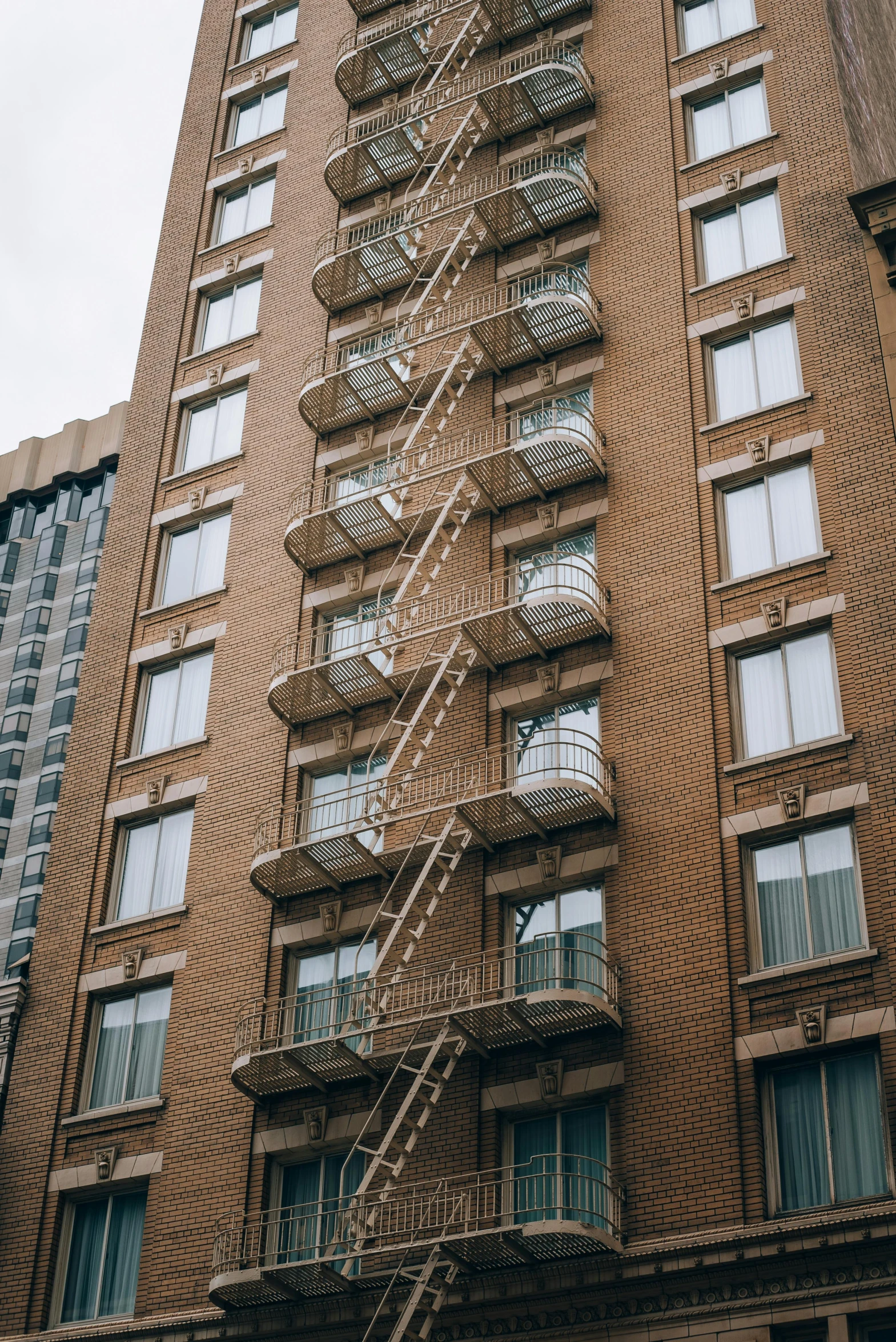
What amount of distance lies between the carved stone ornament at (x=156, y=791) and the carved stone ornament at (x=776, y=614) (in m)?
12.2

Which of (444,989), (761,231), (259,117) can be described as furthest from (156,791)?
(259,117)

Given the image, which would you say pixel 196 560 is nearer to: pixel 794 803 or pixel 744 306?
pixel 744 306

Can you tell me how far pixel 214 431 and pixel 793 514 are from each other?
48.9ft

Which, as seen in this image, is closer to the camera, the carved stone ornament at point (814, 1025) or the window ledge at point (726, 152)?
the carved stone ornament at point (814, 1025)

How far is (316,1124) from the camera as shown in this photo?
26.2 m

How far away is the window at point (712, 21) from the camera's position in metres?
34.0

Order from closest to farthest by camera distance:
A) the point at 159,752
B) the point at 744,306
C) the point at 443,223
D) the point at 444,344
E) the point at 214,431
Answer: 1. the point at 744,306
2. the point at 159,752
3. the point at 444,344
4. the point at 443,223
5. the point at 214,431

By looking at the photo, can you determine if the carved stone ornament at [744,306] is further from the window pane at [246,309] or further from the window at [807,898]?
the window pane at [246,309]

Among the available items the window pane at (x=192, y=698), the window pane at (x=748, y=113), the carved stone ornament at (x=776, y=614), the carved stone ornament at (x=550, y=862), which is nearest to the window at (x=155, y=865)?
the window pane at (x=192, y=698)

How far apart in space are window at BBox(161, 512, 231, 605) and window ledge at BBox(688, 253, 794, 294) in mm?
10922

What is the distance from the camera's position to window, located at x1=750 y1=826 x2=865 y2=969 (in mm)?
23172

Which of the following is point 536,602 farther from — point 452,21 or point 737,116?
point 452,21

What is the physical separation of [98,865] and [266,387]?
37.1 feet

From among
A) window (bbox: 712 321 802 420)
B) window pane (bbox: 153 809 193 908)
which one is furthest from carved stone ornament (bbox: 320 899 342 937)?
window (bbox: 712 321 802 420)
